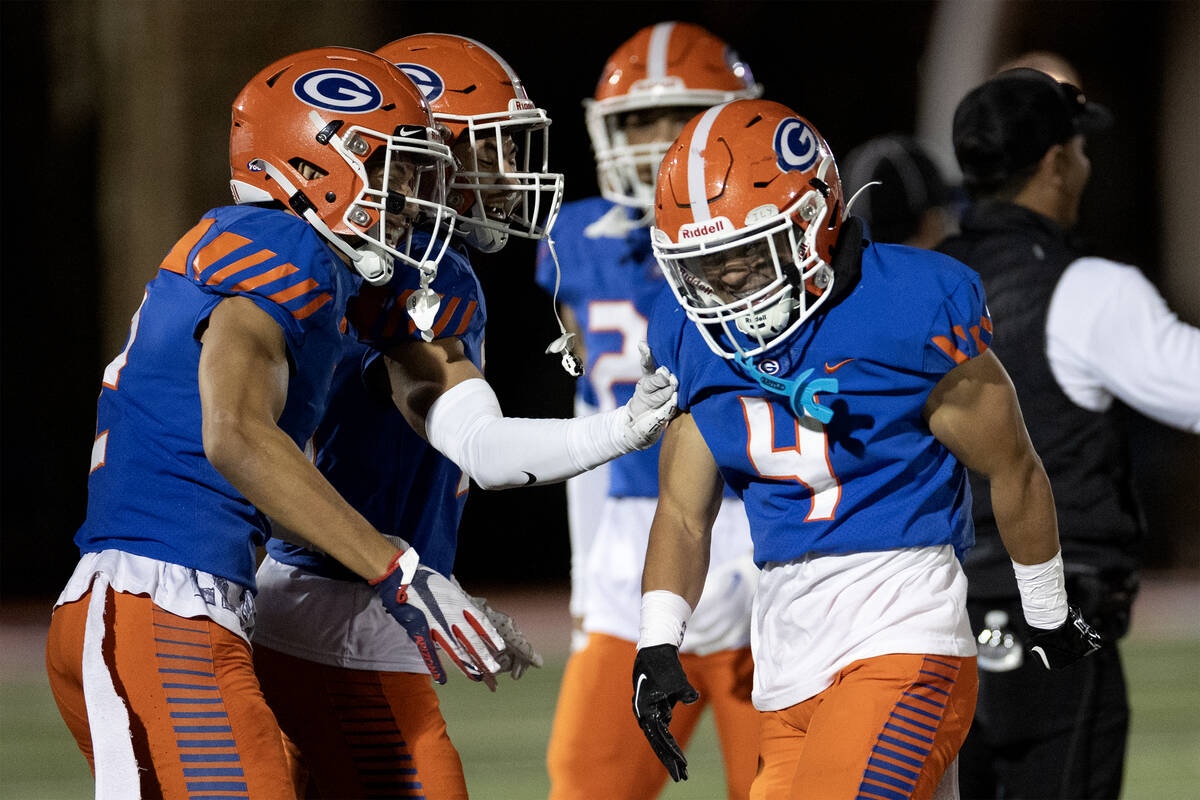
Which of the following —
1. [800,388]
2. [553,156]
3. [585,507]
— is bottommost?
[553,156]

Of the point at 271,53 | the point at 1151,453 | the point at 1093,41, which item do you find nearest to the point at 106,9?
the point at 271,53

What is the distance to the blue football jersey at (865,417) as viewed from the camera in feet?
7.92

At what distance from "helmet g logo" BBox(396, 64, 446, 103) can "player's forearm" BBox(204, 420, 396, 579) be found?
0.94m

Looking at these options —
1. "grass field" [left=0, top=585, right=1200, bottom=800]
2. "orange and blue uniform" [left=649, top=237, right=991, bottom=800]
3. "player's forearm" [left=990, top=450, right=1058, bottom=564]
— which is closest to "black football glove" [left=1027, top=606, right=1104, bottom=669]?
"player's forearm" [left=990, top=450, right=1058, bottom=564]

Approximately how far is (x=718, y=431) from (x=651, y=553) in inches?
9.3

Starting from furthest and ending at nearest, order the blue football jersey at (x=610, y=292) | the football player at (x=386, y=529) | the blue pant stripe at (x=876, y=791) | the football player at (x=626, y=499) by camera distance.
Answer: the blue football jersey at (x=610, y=292) → the football player at (x=626, y=499) → the football player at (x=386, y=529) → the blue pant stripe at (x=876, y=791)

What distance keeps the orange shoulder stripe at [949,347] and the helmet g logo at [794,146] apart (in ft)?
1.17

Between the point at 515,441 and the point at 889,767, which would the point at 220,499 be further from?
the point at 889,767

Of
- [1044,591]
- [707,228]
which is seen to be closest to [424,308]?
[707,228]

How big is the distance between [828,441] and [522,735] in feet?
11.7

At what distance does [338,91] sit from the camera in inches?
98.6

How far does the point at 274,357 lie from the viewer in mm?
2256

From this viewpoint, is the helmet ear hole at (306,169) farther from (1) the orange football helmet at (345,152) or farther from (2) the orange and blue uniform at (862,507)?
(2) the orange and blue uniform at (862,507)

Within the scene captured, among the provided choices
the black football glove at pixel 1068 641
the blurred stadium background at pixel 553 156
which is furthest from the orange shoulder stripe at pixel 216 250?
the blurred stadium background at pixel 553 156
